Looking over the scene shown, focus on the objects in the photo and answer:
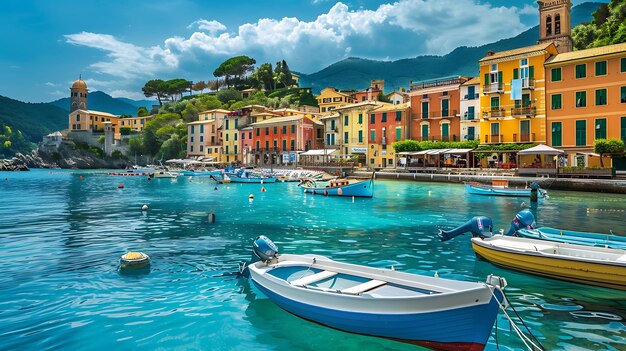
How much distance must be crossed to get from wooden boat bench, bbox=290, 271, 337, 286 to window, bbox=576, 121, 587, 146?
4023 centimetres

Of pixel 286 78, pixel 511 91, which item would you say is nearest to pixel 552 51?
pixel 511 91

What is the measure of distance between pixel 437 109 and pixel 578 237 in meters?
42.7

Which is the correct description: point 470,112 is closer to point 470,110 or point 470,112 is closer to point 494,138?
point 470,110

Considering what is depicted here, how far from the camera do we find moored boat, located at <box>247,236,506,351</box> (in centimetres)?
559

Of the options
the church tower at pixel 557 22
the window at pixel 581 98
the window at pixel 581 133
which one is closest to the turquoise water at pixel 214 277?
the window at pixel 581 133

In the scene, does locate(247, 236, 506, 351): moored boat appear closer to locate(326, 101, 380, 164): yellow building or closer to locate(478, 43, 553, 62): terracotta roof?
locate(478, 43, 553, 62): terracotta roof

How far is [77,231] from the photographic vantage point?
1753 centimetres

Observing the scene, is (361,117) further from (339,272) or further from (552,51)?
(339,272)

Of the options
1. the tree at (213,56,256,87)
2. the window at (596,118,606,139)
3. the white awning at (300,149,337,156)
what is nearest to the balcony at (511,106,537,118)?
the window at (596,118,606,139)

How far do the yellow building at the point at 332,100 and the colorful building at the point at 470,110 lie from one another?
44.8 m

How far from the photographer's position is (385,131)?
190ft

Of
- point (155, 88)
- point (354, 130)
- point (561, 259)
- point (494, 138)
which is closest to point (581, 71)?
point (494, 138)

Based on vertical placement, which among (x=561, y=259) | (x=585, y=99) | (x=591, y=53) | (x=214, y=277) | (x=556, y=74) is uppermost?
(x=591, y=53)

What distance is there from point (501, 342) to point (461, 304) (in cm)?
203
